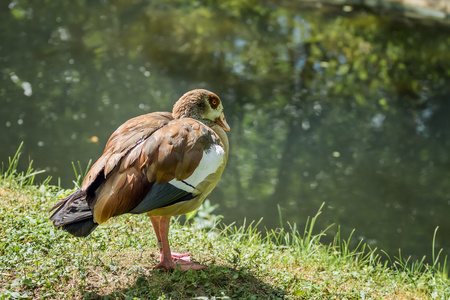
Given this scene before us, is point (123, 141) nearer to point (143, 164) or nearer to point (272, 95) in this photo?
point (143, 164)

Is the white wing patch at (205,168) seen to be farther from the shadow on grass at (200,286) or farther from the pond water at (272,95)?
the pond water at (272,95)

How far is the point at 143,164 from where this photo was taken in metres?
3.19

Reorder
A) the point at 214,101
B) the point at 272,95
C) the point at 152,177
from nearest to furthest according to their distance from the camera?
the point at 152,177
the point at 214,101
the point at 272,95

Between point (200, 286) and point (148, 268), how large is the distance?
40 cm

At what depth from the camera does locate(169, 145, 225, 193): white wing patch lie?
3.27 m

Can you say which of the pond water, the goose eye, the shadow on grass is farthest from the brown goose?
the pond water

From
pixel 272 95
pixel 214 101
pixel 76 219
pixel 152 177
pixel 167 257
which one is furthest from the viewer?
pixel 272 95

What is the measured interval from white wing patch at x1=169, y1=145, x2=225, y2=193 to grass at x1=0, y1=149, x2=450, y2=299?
0.57 metres

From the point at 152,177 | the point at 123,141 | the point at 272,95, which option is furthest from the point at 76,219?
the point at 272,95

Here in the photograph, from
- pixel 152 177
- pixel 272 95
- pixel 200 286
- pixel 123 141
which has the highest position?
pixel 123 141

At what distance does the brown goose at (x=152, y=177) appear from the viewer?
3.07 meters

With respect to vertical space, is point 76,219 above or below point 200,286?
above

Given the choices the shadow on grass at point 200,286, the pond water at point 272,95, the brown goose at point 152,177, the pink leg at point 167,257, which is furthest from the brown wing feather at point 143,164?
the pond water at point 272,95

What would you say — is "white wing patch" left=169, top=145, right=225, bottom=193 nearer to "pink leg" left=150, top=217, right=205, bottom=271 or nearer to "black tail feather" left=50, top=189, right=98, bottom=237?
"pink leg" left=150, top=217, right=205, bottom=271
